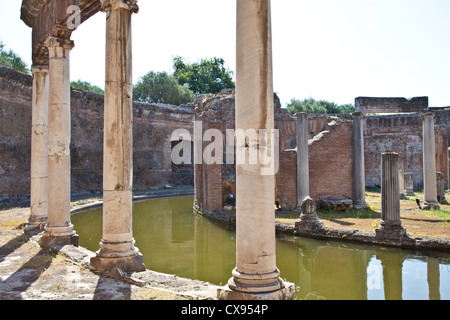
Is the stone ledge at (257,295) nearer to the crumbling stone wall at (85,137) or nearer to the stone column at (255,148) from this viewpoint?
the stone column at (255,148)

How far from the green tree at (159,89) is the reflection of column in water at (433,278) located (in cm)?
3467

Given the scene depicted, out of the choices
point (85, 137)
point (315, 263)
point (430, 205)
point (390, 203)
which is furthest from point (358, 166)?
point (85, 137)

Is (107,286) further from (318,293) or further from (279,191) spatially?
(279,191)

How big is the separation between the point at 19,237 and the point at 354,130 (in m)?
11.6

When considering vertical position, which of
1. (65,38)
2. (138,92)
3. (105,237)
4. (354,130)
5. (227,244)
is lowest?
(227,244)

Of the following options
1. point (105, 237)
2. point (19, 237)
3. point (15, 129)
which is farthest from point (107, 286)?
point (15, 129)

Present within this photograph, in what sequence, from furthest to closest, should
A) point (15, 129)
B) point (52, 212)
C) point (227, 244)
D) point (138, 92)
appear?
point (138, 92) → point (15, 129) → point (227, 244) → point (52, 212)

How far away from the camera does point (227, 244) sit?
349 inches

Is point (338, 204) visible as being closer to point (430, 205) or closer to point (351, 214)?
point (351, 214)

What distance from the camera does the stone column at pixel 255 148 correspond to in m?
3.70

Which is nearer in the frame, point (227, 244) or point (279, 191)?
point (227, 244)

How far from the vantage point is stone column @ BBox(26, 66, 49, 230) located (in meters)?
7.89

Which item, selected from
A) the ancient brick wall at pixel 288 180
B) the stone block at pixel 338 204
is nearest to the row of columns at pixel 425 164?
the stone block at pixel 338 204

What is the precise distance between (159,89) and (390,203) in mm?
34105
